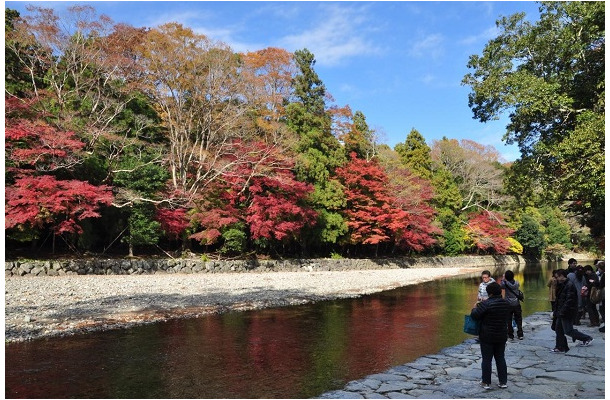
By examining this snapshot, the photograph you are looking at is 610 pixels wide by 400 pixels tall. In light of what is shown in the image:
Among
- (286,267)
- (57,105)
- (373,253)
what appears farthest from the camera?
(373,253)

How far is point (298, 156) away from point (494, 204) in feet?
102

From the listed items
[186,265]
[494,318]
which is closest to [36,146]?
[186,265]

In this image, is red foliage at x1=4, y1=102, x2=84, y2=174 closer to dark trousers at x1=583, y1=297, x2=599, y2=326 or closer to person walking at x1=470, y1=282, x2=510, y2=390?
person walking at x1=470, y1=282, x2=510, y2=390

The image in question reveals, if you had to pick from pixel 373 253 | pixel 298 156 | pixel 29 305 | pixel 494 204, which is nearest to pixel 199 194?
pixel 298 156

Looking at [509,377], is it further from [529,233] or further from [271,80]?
[529,233]

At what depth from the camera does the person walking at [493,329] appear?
5906 millimetres

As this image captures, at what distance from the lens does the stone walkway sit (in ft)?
19.2

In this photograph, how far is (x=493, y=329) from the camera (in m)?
5.91

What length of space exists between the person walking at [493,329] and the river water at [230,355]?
7.63 feet

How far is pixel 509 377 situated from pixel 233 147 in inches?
959

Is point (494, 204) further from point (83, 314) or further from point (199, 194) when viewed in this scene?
point (83, 314)

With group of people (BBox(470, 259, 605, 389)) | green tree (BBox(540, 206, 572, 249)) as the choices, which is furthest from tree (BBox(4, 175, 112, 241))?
green tree (BBox(540, 206, 572, 249))

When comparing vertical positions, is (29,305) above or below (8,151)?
Result: below

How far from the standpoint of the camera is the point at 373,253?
130 ft
